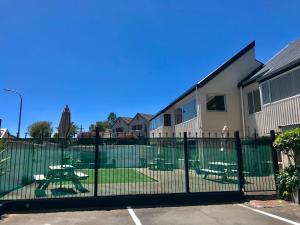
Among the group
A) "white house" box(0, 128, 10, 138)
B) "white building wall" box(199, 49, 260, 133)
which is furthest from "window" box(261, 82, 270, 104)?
"white house" box(0, 128, 10, 138)

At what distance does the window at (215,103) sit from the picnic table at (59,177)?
41.4ft

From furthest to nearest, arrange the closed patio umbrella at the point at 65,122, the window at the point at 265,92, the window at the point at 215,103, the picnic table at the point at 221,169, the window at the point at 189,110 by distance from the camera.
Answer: the window at the point at 189,110
the window at the point at 215,103
the window at the point at 265,92
the closed patio umbrella at the point at 65,122
the picnic table at the point at 221,169

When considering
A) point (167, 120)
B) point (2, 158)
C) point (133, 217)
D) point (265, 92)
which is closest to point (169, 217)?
point (133, 217)

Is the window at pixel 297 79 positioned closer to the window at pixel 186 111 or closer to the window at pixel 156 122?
the window at pixel 186 111

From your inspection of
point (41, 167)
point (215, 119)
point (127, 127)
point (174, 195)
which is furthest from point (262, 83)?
point (127, 127)

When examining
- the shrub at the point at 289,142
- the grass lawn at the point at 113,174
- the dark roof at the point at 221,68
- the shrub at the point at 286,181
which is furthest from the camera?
the dark roof at the point at 221,68

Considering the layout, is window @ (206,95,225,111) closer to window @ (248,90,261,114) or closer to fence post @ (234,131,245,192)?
window @ (248,90,261,114)

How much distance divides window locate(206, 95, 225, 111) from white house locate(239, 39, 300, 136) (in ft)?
5.00

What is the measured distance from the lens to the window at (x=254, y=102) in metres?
18.9

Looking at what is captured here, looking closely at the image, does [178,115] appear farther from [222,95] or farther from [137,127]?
[137,127]

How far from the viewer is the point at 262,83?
17.3 meters

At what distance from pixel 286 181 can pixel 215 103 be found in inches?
461

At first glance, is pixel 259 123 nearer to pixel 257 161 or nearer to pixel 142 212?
pixel 257 161

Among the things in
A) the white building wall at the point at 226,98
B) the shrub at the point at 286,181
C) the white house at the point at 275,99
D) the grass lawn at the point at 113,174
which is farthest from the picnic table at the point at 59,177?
the white building wall at the point at 226,98
